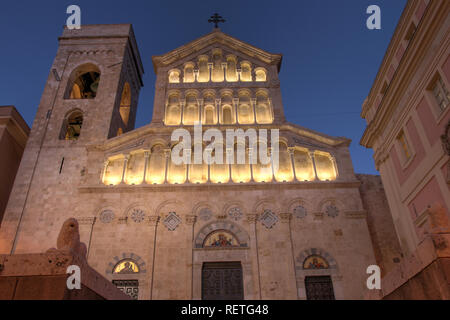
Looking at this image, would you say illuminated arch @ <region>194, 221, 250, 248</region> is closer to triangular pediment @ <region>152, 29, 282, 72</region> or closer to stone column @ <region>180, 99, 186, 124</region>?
stone column @ <region>180, 99, 186, 124</region>

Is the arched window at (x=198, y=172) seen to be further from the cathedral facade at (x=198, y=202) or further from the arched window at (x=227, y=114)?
the arched window at (x=227, y=114)

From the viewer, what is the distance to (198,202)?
712 inches

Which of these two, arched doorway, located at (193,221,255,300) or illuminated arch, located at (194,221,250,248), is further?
illuminated arch, located at (194,221,250,248)

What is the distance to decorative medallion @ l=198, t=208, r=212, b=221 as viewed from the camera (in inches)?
698

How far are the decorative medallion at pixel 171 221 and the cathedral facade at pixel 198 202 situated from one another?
0.05 metres

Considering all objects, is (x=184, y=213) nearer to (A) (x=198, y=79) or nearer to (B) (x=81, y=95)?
(A) (x=198, y=79)

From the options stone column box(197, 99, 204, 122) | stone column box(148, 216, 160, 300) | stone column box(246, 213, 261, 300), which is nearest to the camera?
stone column box(246, 213, 261, 300)

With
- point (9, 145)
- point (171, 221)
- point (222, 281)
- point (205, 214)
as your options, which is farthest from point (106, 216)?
point (9, 145)

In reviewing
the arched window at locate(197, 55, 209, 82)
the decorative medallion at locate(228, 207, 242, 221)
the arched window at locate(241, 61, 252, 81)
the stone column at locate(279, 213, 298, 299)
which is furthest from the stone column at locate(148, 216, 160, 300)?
the arched window at locate(241, 61, 252, 81)

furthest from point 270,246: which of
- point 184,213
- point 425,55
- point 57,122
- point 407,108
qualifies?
point 57,122

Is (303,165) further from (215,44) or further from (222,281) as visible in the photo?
(215,44)

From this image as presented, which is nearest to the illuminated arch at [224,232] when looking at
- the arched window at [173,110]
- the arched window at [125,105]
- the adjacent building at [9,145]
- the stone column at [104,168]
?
the stone column at [104,168]

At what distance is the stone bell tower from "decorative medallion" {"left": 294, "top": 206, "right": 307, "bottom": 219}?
39.3 feet

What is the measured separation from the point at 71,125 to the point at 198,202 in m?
13.0
